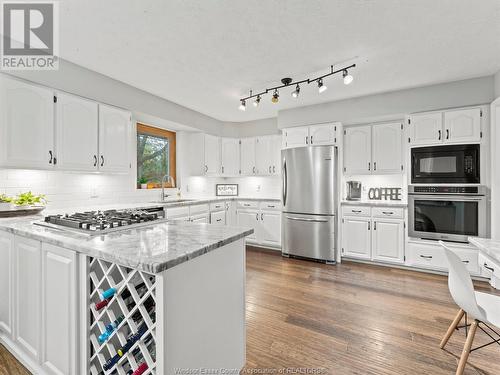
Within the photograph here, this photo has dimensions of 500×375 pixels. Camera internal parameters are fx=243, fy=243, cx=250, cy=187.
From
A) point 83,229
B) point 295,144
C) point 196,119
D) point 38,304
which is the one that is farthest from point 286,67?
point 38,304

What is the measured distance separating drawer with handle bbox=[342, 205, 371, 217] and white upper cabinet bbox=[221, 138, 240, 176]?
2314 mm

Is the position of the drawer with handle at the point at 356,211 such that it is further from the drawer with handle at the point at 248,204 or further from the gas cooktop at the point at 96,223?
the gas cooktop at the point at 96,223

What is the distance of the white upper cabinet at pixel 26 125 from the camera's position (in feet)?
7.02

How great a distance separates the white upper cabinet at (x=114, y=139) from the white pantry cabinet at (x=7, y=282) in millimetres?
1286

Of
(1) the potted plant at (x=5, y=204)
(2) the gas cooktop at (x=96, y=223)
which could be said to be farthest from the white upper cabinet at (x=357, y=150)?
(1) the potted plant at (x=5, y=204)

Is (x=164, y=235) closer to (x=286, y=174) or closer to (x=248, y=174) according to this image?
(x=286, y=174)

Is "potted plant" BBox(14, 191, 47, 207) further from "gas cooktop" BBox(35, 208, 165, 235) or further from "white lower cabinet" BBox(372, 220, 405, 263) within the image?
"white lower cabinet" BBox(372, 220, 405, 263)

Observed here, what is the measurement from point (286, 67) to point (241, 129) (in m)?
2.65

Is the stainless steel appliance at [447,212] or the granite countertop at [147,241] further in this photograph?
the stainless steel appliance at [447,212]

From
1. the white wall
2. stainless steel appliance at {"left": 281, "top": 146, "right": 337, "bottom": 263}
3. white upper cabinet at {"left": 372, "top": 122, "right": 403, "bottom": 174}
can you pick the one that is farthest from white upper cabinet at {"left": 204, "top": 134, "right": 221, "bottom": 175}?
white upper cabinet at {"left": 372, "top": 122, "right": 403, "bottom": 174}

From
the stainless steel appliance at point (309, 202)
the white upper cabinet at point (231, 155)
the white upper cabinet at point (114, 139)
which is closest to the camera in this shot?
the white upper cabinet at point (114, 139)

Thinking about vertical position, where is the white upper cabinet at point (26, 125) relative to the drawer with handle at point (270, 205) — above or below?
above

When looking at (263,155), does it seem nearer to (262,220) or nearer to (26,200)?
(262,220)

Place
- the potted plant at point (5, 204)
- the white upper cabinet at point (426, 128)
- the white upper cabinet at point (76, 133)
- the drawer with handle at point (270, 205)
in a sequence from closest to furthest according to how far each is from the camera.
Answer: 1. the potted plant at point (5, 204)
2. the white upper cabinet at point (76, 133)
3. the white upper cabinet at point (426, 128)
4. the drawer with handle at point (270, 205)
